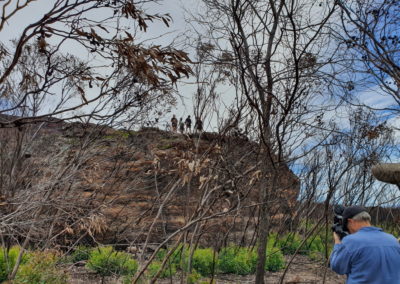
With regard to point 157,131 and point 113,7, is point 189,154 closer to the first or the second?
point 113,7

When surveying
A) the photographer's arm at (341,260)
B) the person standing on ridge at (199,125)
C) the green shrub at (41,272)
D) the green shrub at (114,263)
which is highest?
the person standing on ridge at (199,125)

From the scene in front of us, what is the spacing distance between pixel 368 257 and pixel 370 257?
0.05 ft

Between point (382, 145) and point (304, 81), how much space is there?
9.29 meters

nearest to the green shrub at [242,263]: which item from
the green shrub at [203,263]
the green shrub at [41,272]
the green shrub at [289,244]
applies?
the green shrub at [203,263]

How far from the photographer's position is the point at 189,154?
6.20 meters

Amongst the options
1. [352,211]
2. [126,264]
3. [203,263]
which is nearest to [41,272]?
[126,264]

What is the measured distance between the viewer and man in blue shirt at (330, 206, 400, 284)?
143 inches

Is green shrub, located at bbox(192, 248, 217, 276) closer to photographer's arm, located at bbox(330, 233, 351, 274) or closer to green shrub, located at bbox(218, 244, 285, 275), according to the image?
green shrub, located at bbox(218, 244, 285, 275)

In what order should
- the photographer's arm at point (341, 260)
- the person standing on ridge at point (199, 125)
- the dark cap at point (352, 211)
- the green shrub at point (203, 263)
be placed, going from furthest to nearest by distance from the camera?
the green shrub at point (203, 263) < the person standing on ridge at point (199, 125) < the dark cap at point (352, 211) < the photographer's arm at point (341, 260)

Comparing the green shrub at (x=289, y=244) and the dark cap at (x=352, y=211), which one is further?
the green shrub at (x=289, y=244)

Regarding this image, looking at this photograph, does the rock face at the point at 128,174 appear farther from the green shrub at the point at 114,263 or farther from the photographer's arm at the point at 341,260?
the photographer's arm at the point at 341,260

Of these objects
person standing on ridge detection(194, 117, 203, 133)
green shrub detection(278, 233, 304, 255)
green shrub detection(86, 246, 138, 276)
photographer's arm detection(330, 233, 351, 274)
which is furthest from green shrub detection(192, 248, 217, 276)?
photographer's arm detection(330, 233, 351, 274)

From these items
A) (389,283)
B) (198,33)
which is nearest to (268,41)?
(198,33)

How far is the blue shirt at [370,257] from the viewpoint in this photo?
143 inches
